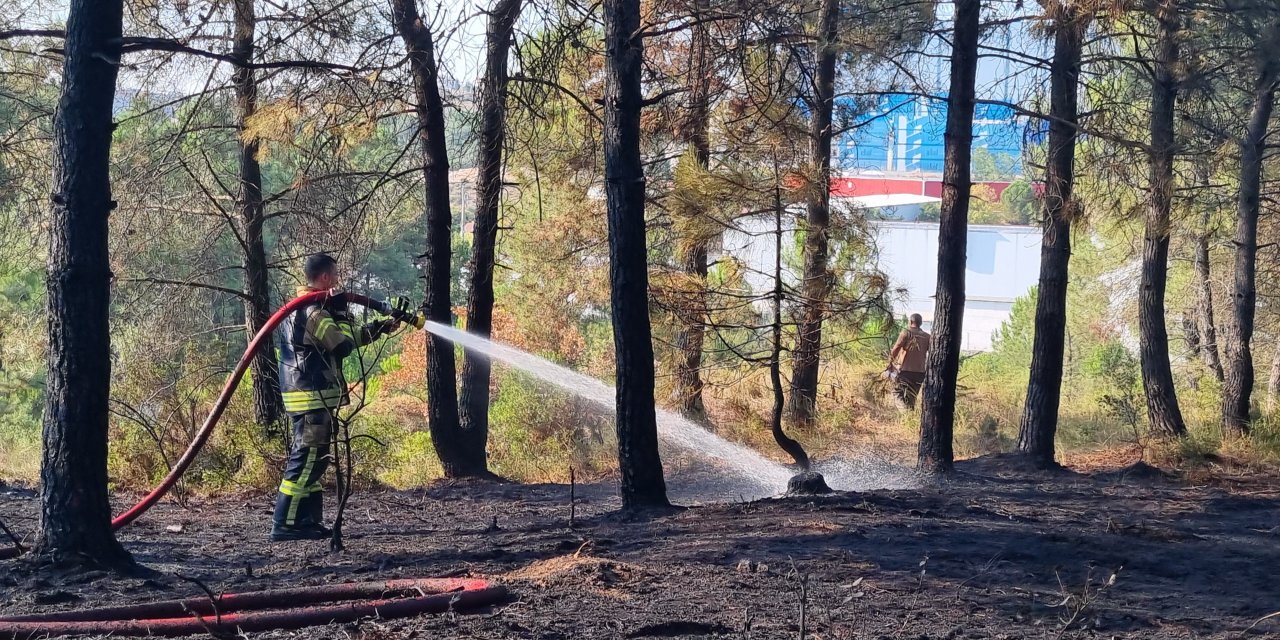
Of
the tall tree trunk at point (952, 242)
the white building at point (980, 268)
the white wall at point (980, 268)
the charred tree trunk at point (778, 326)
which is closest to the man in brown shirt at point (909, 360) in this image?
the charred tree trunk at point (778, 326)

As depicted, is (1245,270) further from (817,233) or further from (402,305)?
(402,305)

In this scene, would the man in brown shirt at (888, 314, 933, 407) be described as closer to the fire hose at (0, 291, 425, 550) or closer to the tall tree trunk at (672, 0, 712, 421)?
the tall tree trunk at (672, 0, 712, 421)

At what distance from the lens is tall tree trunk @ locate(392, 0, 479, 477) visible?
30.7 feet

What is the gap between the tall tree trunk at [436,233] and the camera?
30.7 ft

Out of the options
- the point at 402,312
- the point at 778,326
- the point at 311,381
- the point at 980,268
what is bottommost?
the point at 311,381

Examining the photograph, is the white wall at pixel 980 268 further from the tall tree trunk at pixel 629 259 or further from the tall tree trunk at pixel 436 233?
the tall tree trunk at pixel 629 259

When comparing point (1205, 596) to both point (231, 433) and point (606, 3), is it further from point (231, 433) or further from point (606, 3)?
point (231, 433)

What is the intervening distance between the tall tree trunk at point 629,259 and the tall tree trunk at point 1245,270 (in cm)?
715

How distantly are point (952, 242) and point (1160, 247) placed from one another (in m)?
4.31

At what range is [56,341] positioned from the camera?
5.27 meters

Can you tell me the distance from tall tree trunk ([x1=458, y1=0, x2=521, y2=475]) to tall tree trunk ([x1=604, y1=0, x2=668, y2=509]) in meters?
2.16

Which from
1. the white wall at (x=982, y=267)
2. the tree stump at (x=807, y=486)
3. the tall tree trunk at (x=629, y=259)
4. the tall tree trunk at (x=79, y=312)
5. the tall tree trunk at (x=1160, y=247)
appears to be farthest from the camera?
the white wall at (x=982, y=267)

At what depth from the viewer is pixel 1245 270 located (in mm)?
12523

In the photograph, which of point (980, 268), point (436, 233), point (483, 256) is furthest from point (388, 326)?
point (980, 268)
